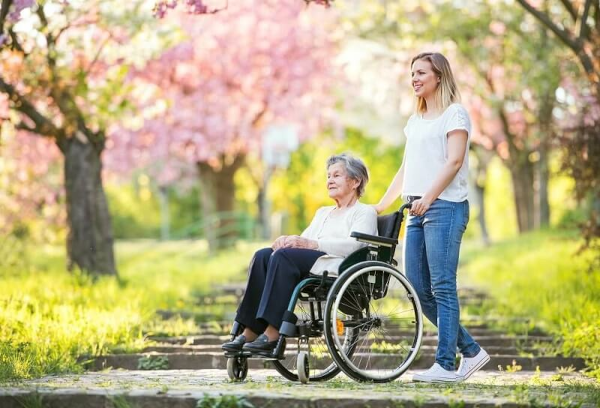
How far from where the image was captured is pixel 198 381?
4895 millimetres

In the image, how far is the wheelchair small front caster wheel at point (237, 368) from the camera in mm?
4930

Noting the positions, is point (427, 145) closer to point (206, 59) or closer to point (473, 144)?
point (206, 59)

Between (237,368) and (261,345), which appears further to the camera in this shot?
(237,368)

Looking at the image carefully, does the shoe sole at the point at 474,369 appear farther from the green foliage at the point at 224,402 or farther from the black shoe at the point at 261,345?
the green foliage at the point at 224,402

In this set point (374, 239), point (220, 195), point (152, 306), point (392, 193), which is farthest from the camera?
point (220, 195)

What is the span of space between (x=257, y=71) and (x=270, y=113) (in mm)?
901

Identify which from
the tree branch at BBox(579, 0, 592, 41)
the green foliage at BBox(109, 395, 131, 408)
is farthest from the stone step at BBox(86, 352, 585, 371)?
the tree branch at BBox(579, 0, 592, 41)

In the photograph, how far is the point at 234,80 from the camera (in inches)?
740

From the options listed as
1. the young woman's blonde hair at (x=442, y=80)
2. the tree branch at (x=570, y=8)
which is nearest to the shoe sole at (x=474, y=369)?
the young woman's blonde hair at (x=442, y=80)

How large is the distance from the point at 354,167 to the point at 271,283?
81 cm

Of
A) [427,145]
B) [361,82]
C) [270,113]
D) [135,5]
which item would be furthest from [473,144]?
[427,145]

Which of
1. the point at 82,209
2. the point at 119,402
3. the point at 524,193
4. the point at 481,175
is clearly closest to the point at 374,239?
the point at 119,402

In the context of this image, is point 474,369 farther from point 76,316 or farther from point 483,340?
point 76,316

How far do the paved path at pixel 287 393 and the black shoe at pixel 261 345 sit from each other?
0.15 meters
